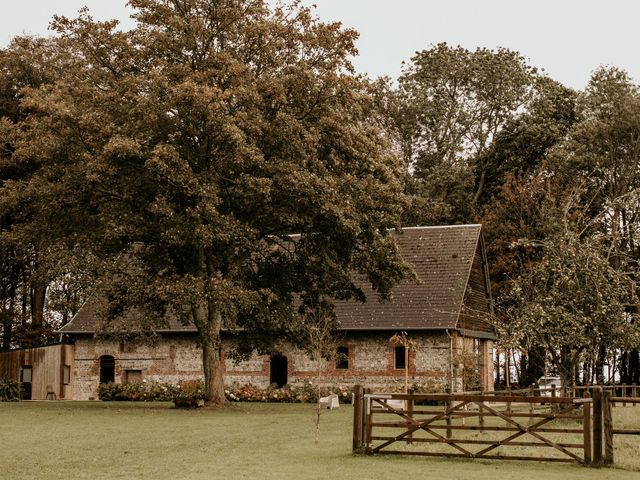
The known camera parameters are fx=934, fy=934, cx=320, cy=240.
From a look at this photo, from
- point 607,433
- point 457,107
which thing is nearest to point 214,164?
point 607,433

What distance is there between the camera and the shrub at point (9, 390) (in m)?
45.4

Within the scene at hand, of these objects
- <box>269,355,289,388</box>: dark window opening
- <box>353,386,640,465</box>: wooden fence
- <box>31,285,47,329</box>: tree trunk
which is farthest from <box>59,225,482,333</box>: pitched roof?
<box>353,386,640,465</box>: wooden fence

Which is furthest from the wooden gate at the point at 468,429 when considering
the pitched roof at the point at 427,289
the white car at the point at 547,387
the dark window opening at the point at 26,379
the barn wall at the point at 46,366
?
the dark window opening at the point at 26,379

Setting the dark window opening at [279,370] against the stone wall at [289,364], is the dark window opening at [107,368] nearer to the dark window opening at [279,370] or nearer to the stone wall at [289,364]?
the stone wall at [289,364]

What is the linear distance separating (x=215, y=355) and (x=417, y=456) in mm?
18843

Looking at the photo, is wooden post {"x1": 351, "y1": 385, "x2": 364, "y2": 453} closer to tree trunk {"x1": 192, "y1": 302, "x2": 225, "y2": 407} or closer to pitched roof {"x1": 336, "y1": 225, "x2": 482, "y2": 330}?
tree trunk {"x1": 192, "y1": 302, "x2": 225, "y2": 407}

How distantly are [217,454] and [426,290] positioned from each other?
Answer: 2505cm

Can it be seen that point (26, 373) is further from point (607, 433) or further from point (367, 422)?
point (607, 433)

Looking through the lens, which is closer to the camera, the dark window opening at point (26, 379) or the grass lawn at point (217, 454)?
the grass lawn at point (217, 454)

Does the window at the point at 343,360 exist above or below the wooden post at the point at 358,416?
above

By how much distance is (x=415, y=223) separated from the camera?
184 feet

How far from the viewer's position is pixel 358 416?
715 inches

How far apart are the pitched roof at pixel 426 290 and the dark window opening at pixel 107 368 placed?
79.1 inches

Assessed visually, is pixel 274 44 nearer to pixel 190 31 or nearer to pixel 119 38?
pixel 190 31
